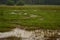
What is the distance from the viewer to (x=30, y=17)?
1.68 meters

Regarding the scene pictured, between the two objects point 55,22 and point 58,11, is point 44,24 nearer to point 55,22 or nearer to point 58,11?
point 55,22

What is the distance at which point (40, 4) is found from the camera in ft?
5.59

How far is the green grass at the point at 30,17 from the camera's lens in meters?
1.64

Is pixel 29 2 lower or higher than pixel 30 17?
higher

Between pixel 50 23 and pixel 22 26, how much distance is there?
37 centimetres

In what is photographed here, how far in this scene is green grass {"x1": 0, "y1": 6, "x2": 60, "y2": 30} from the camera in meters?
1.64

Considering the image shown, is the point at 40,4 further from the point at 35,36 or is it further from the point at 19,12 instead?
the point at 35,36

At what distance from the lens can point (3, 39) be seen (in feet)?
5.18

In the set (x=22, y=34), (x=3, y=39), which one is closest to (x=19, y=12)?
(x=22, y=34)

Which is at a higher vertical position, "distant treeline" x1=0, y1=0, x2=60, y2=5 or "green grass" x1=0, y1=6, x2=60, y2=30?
"distant treeline" x1=0, y1=0, x2=60, y2=5

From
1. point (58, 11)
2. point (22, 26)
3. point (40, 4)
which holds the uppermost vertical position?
point (40, 4)

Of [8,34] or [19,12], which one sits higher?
[19,12]

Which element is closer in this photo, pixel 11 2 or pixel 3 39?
pixel 3 39

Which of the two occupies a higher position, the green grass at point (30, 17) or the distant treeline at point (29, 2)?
the distant treeline at point (29, 2)
